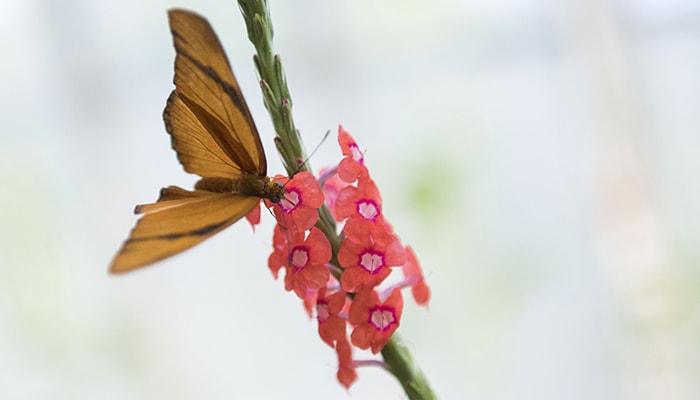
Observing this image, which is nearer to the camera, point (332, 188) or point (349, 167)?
point (349, 167)

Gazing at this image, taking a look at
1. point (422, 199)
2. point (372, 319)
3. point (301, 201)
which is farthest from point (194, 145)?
point (422, 199)

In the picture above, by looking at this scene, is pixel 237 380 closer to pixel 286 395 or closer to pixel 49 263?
pixel 286 395

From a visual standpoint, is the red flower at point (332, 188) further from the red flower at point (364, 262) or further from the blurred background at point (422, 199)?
the blurred background at point (422, 199)

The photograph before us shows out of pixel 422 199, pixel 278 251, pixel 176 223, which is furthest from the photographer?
pixel 422 199

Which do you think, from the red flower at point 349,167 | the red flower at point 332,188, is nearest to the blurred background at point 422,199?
the red flower at point 332,188

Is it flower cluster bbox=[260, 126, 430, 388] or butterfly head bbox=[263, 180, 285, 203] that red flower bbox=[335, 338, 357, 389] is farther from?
butterfly head bbox=[263, 180, 285, 203]

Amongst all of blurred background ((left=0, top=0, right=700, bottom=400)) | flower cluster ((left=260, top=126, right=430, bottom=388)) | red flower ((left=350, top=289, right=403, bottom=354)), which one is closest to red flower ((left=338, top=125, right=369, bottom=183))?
flower cluster ((left=260, top=126, right=430, bottom=388))

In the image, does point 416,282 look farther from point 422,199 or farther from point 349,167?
point 422,199
